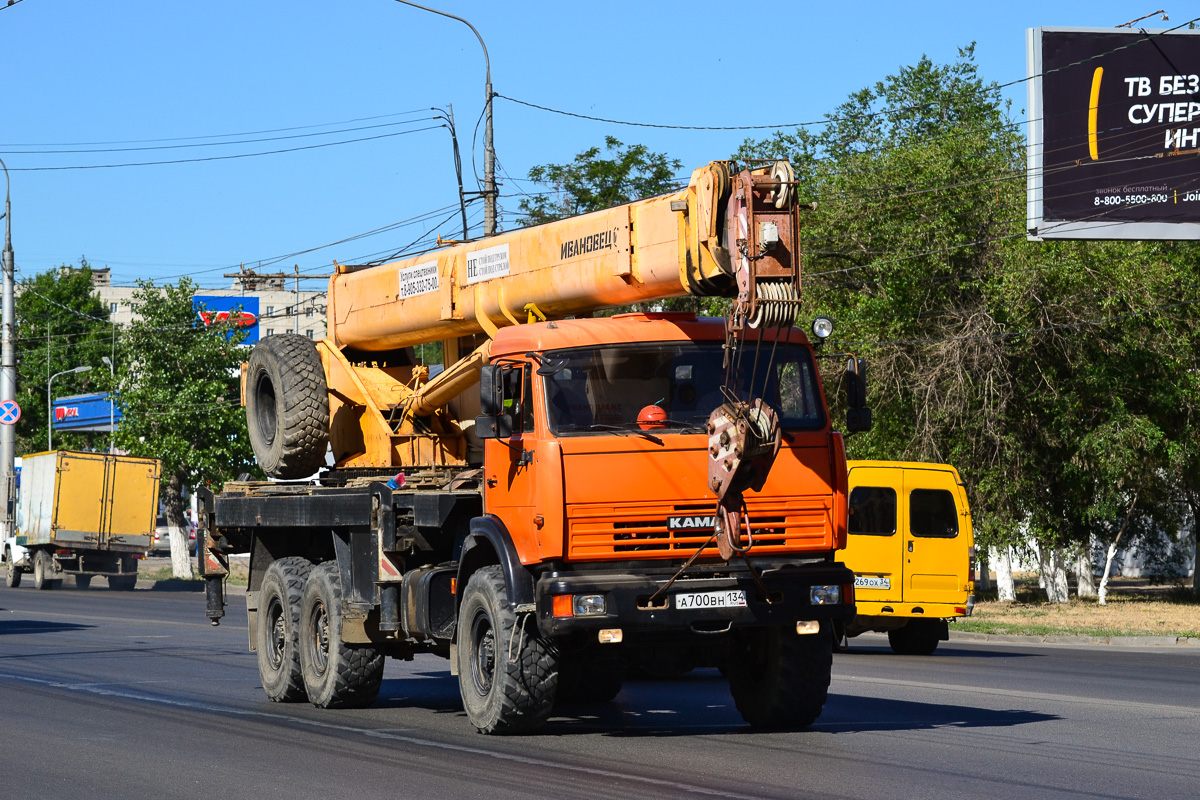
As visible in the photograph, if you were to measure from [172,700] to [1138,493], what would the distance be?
22009 mm

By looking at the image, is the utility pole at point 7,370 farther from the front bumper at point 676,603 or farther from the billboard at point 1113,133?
the front bumper at point 676,603

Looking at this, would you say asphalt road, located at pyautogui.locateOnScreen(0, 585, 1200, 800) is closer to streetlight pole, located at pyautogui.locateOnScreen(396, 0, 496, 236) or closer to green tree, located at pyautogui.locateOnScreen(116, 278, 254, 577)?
streetlight pole, located at pyautogui.locateOnScreen(396, 0, 496, 236)

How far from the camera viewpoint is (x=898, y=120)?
63.4 meters

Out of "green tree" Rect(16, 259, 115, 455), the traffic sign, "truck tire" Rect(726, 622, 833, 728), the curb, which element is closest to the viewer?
"truck tire" Rect(726, 622, 833, 728)

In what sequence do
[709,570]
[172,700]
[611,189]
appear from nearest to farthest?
[709,570], [172,700], [611,189]

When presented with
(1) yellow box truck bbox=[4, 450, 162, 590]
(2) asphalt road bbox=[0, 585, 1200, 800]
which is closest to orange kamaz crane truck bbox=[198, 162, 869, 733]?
(2) asphalt road bbox=[0, 585, 1200, 800]

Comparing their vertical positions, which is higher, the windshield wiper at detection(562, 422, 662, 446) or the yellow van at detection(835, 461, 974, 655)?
the windshield wiper at detection(562, 422, 662, 446)

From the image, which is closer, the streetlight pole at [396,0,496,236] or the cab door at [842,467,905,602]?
the cab door at [842,467,905,602]

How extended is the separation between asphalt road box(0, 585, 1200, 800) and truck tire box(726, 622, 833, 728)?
8.1 inches

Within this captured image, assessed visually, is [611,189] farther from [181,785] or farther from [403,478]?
[181,785]

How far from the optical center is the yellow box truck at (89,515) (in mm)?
37375

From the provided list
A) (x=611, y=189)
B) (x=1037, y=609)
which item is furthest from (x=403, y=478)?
(x=611, y=189)

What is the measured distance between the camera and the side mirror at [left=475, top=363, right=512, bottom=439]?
34.6 feet

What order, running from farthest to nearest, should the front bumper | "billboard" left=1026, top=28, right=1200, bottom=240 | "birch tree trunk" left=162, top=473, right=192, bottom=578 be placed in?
"birch tree trunk" left=162, top=473, right=192, bottom=578, "billboard" left=1026, top=28, right=1200, bottom=240, the front bumper
